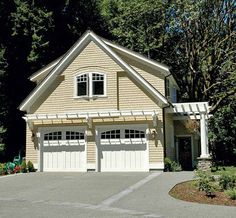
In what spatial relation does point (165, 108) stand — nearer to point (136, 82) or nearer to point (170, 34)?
point (136, 82)

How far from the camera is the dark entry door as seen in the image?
94.0 ft

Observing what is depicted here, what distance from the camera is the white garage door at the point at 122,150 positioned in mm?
22391

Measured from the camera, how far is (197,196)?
12.7m

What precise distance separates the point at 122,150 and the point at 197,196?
10224mm

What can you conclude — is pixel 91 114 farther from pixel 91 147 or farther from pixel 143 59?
pixel 143 59

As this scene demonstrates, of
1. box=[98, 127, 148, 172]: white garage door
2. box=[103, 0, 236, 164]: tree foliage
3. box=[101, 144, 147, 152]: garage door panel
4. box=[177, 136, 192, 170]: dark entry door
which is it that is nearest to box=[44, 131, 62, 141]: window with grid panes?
box=[98, 127, 148, 172]: white garage door

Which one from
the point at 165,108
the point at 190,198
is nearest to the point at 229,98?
the point at 165,108

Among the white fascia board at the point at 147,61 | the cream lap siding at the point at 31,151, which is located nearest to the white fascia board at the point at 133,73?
the white fascia board at the point at 147,61

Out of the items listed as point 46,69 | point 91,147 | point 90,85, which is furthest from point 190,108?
point 46,69

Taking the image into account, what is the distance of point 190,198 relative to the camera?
1251cm

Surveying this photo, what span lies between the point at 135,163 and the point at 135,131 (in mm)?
1802

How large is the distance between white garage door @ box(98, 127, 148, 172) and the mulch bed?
796 cm

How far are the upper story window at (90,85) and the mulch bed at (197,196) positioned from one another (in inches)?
403

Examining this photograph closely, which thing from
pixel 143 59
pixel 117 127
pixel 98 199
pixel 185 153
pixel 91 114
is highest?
pixel 143 59
